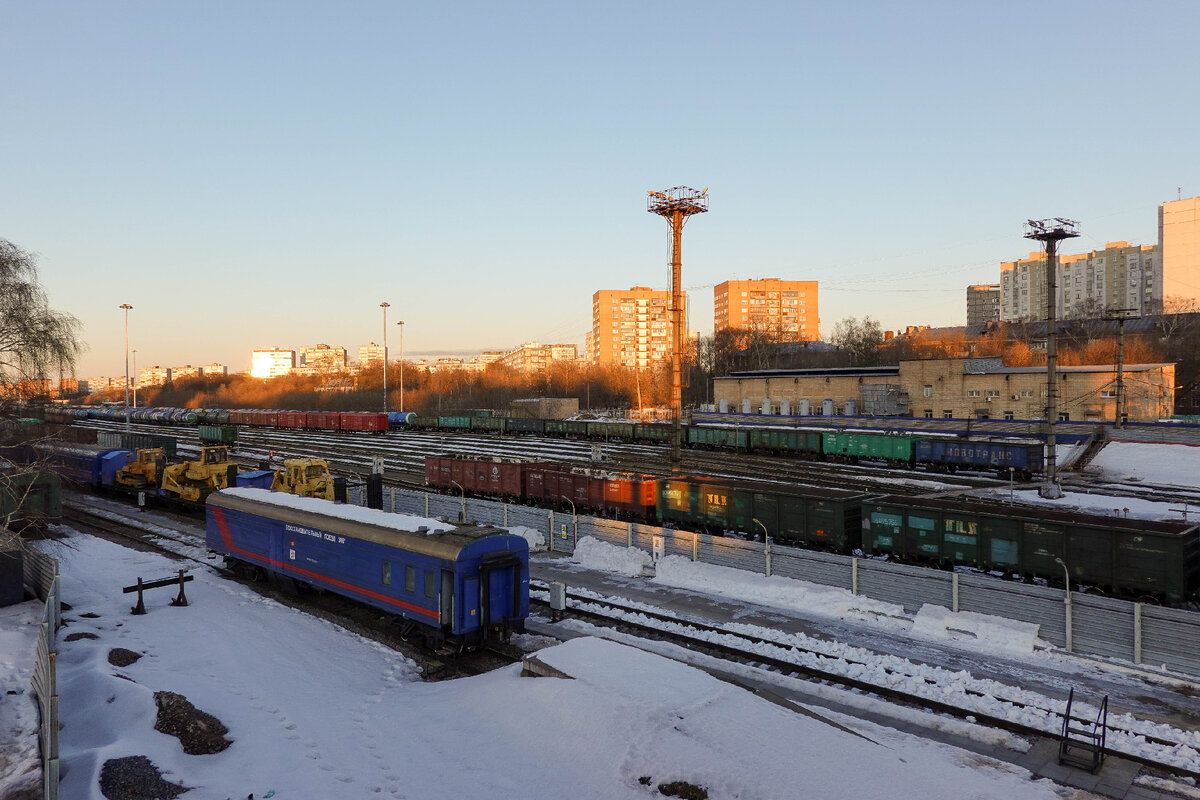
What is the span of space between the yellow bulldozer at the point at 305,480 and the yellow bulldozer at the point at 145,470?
1364 cm

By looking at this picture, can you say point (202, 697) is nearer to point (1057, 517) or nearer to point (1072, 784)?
point (1072, 784)

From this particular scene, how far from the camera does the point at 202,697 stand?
1318cm

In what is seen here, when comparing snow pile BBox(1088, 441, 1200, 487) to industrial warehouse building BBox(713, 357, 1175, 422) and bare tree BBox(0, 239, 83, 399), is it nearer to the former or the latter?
industrial warehouse building BBox(713, 357, 1175, 422)

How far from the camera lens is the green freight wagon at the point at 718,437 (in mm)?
61500

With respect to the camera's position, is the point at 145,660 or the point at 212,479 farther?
the point at 212,479

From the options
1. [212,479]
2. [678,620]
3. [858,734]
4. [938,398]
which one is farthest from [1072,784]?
[938,398]

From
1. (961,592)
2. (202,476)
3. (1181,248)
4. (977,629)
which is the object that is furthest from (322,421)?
(1181,248)

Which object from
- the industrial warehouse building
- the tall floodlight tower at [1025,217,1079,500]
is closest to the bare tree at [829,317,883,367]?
the industrial warehouse building

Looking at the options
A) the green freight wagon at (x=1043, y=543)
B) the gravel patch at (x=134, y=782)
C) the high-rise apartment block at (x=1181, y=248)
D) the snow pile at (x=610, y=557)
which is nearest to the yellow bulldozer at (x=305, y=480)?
the snow pile at (x=610, y=557)

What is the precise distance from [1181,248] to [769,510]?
162681 mm

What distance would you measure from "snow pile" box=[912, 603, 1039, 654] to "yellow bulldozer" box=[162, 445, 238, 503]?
103ft

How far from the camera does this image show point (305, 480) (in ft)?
94.5

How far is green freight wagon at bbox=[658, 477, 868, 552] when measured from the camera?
26.9 metres

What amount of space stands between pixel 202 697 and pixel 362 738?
3494 mm
